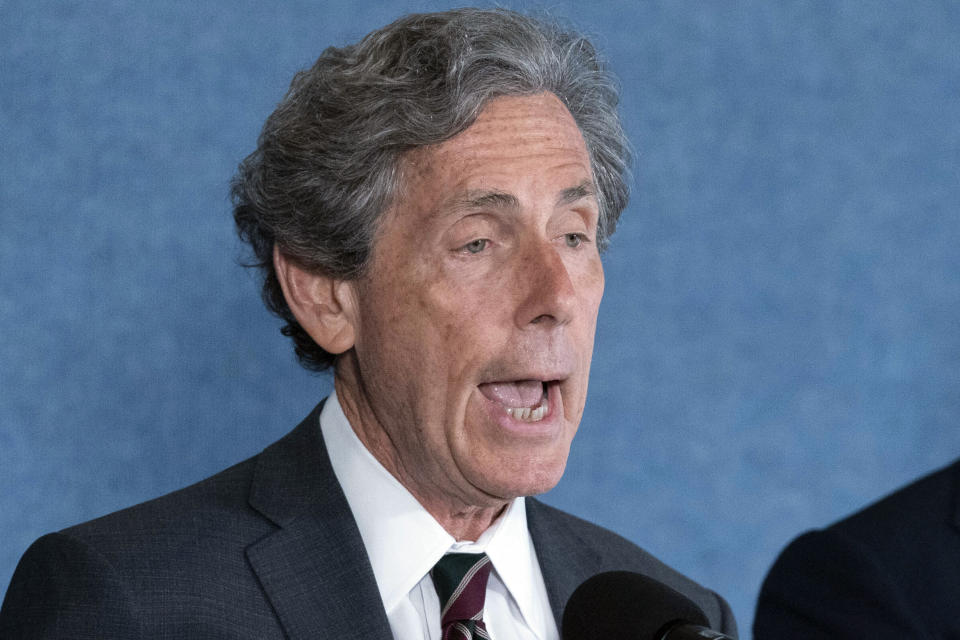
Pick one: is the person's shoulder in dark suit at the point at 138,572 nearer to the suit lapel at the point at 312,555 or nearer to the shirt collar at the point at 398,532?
the suit lapel at the point at 312,555

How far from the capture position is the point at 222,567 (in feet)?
5.05

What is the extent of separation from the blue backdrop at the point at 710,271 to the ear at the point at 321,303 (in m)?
0.48

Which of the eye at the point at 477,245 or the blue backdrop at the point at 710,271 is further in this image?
the blue backdrop at the point at 710,271

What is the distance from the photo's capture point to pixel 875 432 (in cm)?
273

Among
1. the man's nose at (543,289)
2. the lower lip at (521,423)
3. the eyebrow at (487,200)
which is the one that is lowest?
the lower lip at (521,423)

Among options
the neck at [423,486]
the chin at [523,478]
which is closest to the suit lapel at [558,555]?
the neck at [423,486]

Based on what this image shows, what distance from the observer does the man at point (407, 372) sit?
153 centimetres

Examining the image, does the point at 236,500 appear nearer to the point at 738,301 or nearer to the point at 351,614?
the point at 351,614

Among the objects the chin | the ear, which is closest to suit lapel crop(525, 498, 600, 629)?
the chin

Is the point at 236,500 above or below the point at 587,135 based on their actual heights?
below

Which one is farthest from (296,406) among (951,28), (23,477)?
(951,28)

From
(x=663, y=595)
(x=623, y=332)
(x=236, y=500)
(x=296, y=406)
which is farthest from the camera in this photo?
(x=623, y=332)

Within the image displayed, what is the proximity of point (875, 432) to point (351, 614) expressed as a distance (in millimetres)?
1580

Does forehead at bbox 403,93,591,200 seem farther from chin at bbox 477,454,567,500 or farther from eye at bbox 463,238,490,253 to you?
chin at bbox 477,454,567,500
